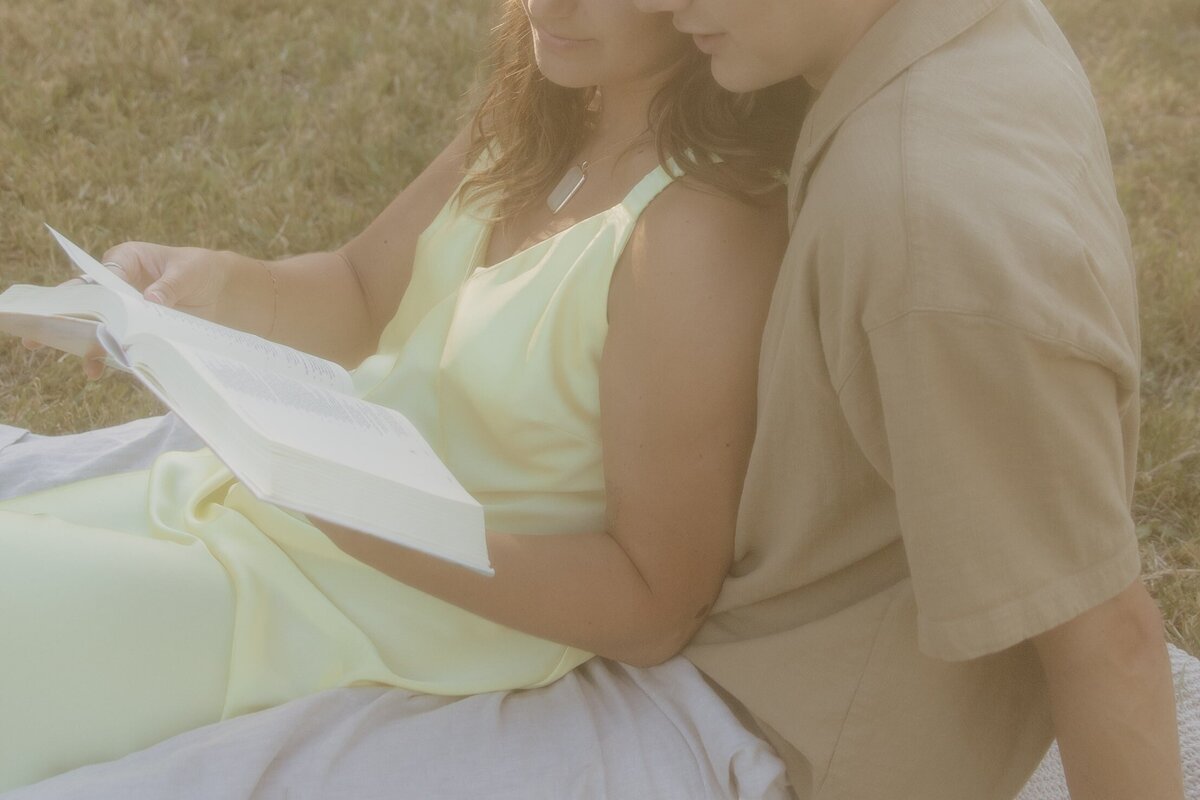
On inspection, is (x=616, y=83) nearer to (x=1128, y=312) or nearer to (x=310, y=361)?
(x=310, y=361)

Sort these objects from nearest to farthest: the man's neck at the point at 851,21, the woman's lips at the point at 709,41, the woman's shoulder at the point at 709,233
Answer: the man's neck at the point at 851,21
the woman's lips at the point at 709,41
the woman's shoulder at the point at 709,233

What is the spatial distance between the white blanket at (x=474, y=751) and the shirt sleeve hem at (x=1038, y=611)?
0.39 meters

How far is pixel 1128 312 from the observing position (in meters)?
1.19

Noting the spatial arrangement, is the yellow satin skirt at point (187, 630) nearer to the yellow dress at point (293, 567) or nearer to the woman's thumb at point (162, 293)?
the yellow dress at point (293, 567)

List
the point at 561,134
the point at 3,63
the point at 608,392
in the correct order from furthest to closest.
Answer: the point at 3,63, the point at 561,134, the point at 608,392

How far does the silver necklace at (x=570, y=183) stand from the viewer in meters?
1.83

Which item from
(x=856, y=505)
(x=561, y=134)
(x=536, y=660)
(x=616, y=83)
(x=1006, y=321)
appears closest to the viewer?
(x=1006, y=321)

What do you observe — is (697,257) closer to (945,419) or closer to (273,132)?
(945,419)

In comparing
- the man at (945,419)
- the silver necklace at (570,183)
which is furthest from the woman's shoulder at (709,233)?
the silver necklace at (570,183)

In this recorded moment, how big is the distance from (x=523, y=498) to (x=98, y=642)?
21.4 inches

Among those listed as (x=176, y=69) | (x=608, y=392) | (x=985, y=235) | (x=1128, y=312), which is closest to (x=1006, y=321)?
(x=985, y=235)

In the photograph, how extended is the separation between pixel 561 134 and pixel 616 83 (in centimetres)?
21

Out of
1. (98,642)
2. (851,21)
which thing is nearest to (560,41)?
(851,21)

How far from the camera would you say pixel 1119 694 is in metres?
1.18
